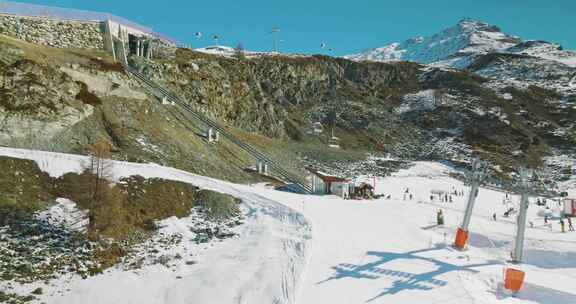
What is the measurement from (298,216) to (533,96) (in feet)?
431

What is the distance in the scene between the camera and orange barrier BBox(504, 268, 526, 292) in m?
23.1

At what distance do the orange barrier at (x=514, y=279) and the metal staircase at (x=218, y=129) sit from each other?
1074 inches

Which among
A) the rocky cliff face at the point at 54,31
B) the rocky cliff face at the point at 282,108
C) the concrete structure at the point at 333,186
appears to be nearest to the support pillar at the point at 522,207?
the concrete structure at the point at 333,186

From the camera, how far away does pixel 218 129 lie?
62031 mm

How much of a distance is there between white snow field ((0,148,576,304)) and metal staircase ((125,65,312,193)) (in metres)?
14.2

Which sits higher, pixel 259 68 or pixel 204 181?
pixel 259 68

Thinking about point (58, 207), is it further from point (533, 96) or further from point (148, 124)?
point (533, 96)

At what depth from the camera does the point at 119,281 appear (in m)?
23.6

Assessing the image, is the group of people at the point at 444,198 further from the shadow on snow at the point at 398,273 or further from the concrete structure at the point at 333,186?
the shadow on snow at the point at 398,273

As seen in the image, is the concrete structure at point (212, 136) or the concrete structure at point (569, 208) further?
the concrete structure at point (212, 136)

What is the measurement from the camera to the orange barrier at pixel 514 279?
23.1m

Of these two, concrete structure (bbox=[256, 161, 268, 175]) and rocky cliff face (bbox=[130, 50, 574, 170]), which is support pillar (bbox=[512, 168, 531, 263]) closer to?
concrete structure (bbox=[256, 161, 268, 175])

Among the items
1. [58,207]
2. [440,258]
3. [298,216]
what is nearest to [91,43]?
[58,207]

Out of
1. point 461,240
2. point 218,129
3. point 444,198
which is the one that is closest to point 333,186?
point 461,240
